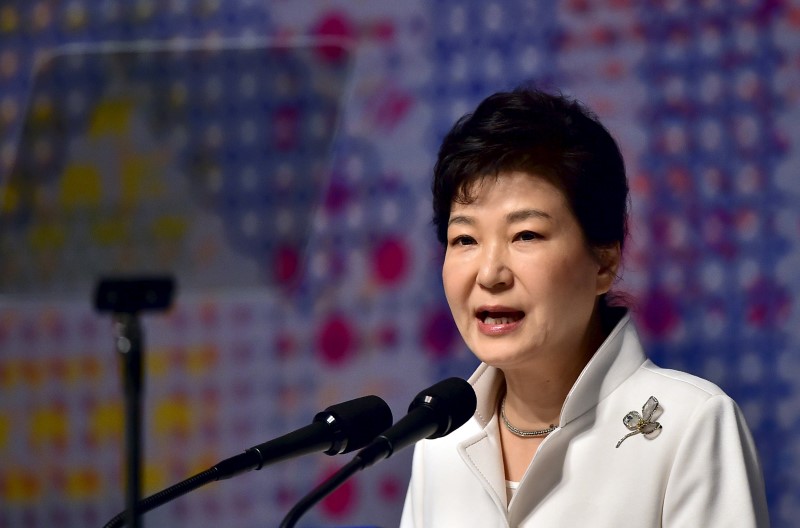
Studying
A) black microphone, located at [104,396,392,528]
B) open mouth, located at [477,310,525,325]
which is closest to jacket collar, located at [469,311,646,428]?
open mouth, located at [477,310,525,325]

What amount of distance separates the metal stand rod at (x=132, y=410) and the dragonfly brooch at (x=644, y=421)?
0.65 m

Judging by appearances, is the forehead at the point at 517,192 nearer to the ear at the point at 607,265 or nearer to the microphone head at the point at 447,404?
the ear at the point at 607,265

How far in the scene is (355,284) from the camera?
1.94 metres

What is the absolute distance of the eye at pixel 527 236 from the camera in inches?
51.3

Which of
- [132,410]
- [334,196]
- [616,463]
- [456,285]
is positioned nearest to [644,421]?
[616,463]

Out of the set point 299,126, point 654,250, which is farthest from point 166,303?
point 654,250

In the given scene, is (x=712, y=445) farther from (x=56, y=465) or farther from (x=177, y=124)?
(x=56, y=465)

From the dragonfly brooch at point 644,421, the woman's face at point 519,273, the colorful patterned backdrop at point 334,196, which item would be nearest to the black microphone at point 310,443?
the woman's face at point 519,273

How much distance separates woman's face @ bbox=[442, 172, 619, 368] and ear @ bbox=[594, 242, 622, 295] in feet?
0.11

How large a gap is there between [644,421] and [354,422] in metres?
0.44

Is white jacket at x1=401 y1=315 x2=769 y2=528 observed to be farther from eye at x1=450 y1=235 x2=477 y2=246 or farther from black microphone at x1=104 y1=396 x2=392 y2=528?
black microphone at x1=104 y1=396 x2=392 y2=528

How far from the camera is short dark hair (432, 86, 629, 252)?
1326mm

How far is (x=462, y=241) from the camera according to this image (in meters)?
1.36

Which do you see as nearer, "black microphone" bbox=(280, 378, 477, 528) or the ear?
"black microphone" bbox=(280, 378, 477, 528)
